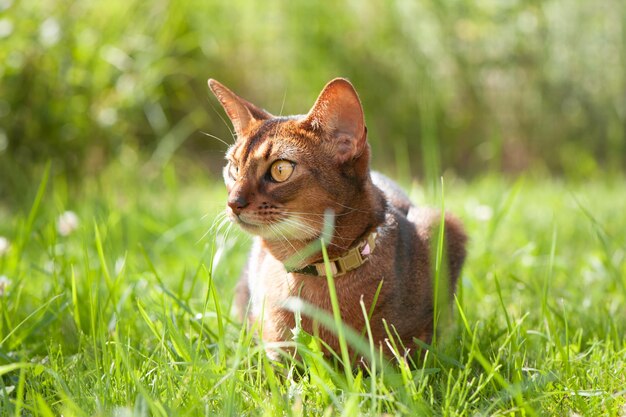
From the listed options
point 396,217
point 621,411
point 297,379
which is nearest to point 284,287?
point 297,379

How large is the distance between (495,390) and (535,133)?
13.9 ft

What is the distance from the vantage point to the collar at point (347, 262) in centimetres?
177

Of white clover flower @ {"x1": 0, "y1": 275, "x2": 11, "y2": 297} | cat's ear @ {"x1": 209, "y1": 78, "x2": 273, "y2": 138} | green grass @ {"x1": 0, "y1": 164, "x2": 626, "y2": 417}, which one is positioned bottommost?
green grass @ {"x1": 0, "y1": 164, "x2": 626, "y2": 417}

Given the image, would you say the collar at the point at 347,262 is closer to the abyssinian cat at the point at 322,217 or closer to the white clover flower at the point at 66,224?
the abyssinian cat at the point at 322,217

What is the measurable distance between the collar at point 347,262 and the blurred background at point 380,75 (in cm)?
265

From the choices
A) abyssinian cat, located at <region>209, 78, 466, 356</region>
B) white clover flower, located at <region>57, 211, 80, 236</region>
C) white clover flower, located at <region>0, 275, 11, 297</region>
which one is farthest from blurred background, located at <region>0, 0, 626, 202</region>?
abyssinian cat, located at <region>209, 78, 466, 356</region>

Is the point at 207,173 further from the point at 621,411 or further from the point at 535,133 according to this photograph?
the point at 621,411

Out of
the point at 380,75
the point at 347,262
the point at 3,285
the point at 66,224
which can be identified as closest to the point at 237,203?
the point at 347,262

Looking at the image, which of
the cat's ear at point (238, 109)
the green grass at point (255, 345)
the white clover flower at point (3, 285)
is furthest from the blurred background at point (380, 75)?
the cat's ear at point (238, 109)

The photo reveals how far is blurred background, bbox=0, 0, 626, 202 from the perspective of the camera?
4.29m

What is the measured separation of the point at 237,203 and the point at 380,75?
414 centimetres

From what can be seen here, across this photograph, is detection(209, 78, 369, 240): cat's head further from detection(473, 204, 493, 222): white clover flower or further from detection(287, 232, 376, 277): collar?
detection(473, 204, 493, 222): white clover flower

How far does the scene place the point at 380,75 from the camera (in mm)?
5664

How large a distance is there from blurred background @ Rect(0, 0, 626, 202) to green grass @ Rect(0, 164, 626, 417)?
4.02ft
